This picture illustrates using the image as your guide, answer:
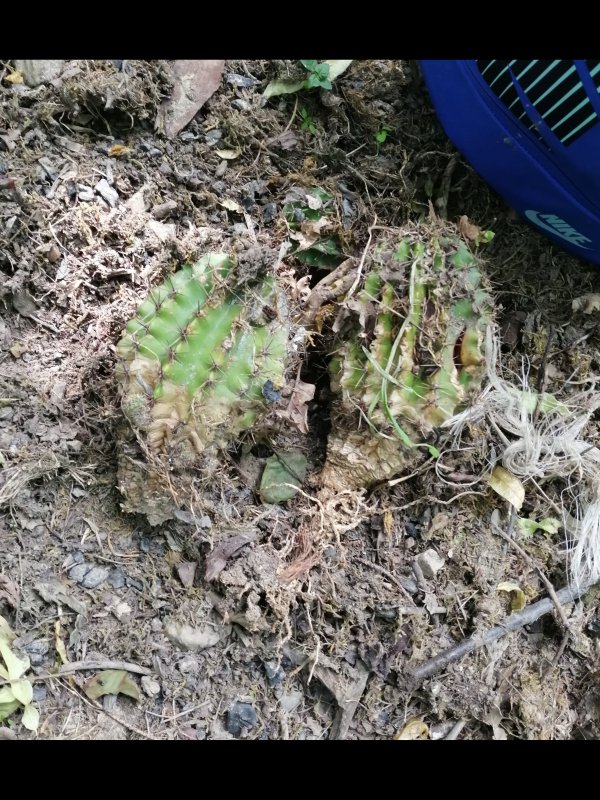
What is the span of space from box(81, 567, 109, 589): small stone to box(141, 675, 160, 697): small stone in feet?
0.64

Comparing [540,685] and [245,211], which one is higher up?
[245,211]

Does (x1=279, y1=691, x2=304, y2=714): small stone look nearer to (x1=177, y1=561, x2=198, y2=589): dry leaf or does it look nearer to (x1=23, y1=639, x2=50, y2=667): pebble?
(x1=177, y1=561, x2=198, y2=589): dry leaf

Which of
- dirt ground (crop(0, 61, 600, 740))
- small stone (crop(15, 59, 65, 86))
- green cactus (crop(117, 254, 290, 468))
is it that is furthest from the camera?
small stone (crop(15, 59, 65, 86))

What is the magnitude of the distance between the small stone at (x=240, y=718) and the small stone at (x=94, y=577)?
351 millimetres

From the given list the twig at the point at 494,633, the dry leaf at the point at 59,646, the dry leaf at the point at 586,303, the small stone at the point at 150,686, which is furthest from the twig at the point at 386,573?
the dry leaf at the point at 586,303

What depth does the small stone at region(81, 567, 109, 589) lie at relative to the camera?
119 centimetres

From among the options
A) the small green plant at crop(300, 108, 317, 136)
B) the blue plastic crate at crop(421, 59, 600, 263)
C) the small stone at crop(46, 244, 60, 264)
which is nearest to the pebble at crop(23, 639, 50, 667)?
the small stone at crop(46, 244, 60, 264)

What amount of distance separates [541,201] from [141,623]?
3.87 ft

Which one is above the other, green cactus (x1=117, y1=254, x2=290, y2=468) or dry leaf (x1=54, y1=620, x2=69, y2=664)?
green cactus (x1=117, y1=254, x2=290, y2=468)

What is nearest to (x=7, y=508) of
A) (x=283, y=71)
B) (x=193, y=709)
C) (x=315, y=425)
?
(x=193, y=709)

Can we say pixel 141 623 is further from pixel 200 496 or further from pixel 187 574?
pixel 200 496

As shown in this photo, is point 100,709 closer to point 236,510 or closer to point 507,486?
point 236,510

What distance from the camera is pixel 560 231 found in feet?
4.50

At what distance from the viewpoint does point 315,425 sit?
1.35 m
